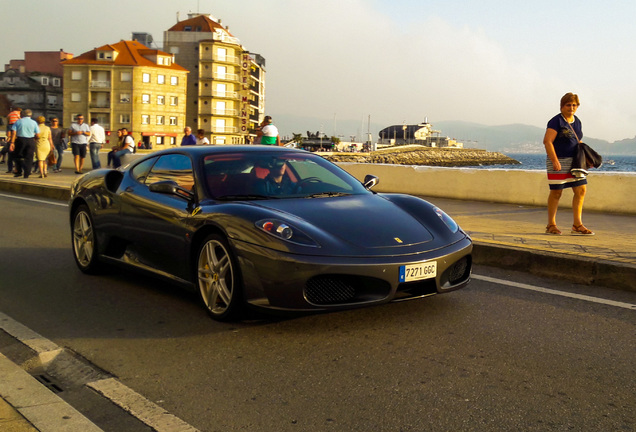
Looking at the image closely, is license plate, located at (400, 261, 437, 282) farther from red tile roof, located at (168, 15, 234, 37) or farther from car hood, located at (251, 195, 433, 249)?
red tile roof, located at (168, 15, 234, 37)

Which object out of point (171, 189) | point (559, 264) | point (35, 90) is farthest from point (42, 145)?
point (35, 90)

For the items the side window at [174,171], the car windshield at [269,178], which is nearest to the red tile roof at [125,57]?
the side window at [174,171]

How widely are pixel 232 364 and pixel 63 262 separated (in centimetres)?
414

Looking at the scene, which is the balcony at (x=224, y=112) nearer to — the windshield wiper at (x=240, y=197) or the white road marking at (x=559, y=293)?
the white road marking at (x=559, y=293)

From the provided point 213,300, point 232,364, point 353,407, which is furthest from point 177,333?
point 353,407

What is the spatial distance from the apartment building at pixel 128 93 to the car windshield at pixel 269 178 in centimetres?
8396

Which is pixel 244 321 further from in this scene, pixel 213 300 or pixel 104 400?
pixel 104 400

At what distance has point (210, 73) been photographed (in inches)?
3939

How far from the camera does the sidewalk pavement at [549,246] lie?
21.4 feet

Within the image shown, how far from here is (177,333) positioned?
16.1ft

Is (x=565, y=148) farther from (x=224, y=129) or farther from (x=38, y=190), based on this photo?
(x=224, y=129)

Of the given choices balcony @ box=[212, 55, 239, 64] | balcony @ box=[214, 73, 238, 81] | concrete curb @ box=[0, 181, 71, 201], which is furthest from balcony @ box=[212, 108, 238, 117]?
concrete curb @ box=[0, 181, 71, 201]

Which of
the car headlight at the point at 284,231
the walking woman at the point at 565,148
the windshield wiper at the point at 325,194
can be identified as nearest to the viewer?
the car headlight at the point at 284,231

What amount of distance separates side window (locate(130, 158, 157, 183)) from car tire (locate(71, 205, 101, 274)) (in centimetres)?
→ 72
